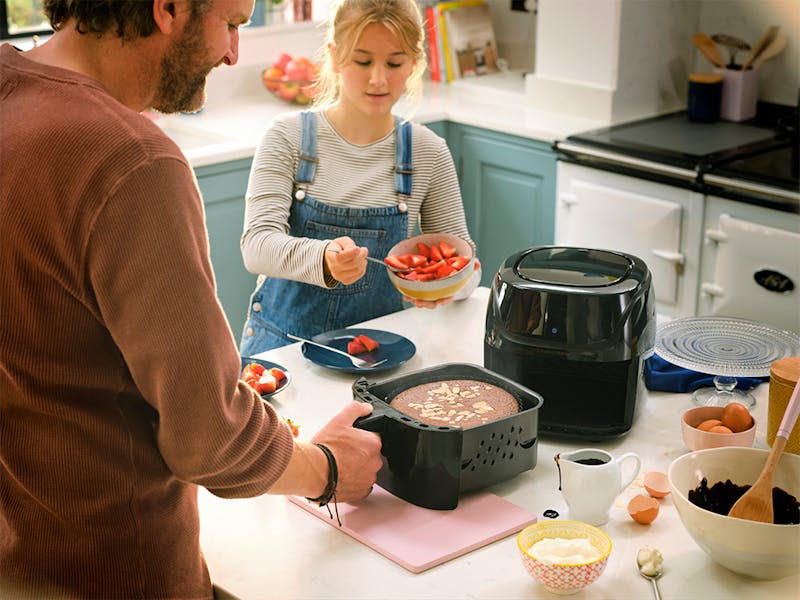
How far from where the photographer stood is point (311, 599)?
4.16ft

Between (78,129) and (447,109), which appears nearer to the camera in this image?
(78,129)

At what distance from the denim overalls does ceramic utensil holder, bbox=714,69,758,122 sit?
1.56m

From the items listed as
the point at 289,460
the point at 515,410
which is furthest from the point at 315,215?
the point at 289,460

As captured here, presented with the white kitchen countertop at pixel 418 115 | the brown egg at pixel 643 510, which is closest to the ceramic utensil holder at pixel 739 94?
the white kitchen countertop at pixel 418 115

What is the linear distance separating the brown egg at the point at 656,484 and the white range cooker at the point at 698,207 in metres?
1.43

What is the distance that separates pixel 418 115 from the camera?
3525mm

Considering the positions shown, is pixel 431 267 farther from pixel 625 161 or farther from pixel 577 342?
pixel 625 161

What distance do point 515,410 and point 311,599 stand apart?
431mm

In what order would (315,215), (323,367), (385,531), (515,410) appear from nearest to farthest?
(385,531), (515,410), (323,367), (315,215)

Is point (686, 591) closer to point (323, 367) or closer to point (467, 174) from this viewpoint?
point (323, 367)

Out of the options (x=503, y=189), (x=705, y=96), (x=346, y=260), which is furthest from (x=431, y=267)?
(x=705, y=96)

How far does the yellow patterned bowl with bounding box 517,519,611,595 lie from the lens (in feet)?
4.10

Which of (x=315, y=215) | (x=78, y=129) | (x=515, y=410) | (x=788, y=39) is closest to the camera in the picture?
(x=78, y=129)

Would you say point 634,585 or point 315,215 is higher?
point 315,215
